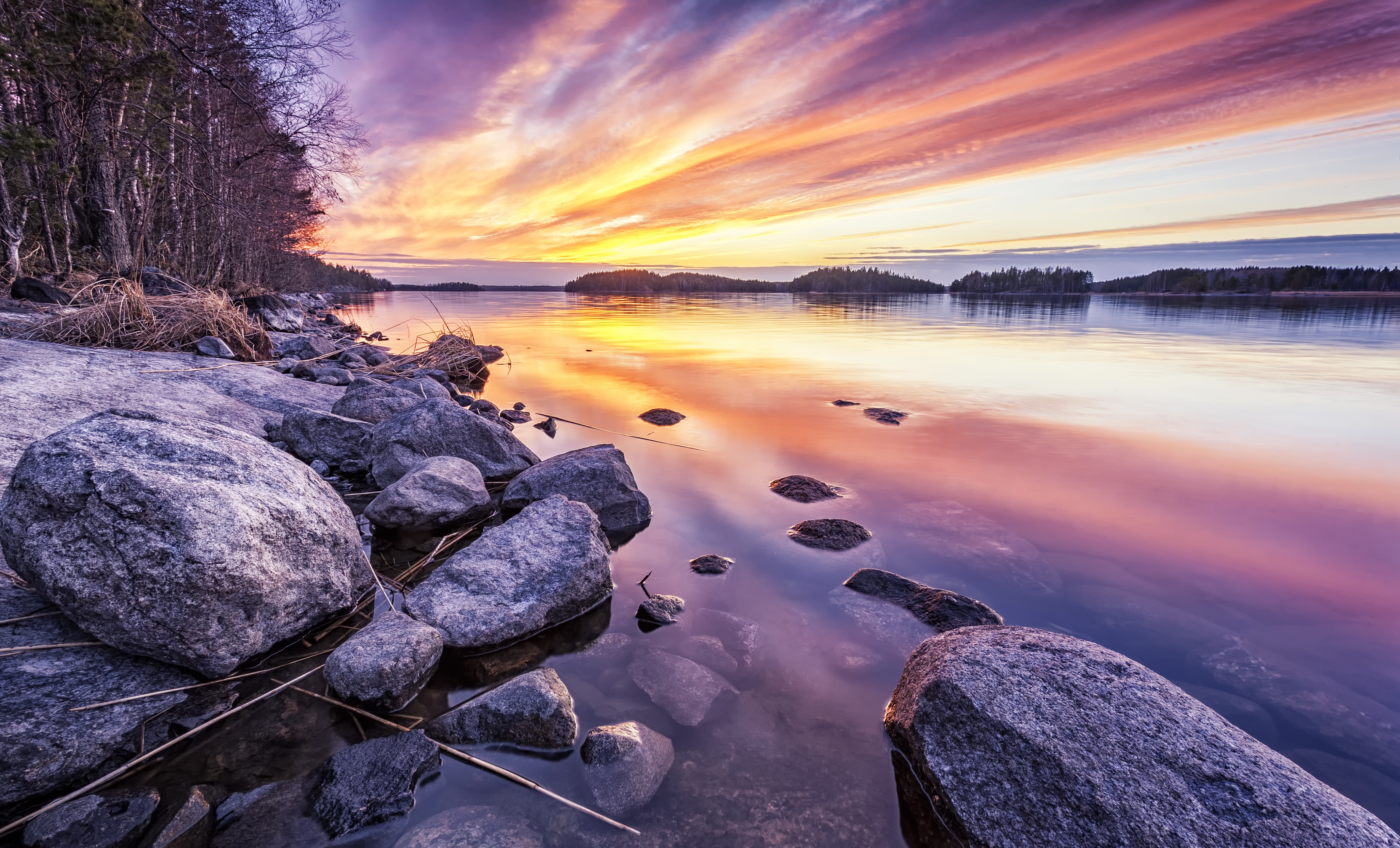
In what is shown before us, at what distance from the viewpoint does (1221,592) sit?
457 centimetres

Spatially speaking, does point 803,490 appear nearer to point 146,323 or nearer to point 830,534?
point 830,534

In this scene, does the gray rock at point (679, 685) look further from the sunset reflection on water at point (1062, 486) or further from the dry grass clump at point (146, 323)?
Answer: the dry grass clump at point (146, 323)

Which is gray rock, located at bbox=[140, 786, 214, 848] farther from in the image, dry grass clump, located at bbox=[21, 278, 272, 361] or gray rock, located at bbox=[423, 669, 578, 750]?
dry grass clump, located at bbox=[21, 278, 272, 361]

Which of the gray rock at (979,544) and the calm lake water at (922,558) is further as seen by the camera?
the gray rock at (979,544)

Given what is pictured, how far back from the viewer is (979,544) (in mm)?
5324

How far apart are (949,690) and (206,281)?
2809 centimetres

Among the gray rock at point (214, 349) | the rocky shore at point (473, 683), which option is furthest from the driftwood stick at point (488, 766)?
the gray rock at point (214, 349)

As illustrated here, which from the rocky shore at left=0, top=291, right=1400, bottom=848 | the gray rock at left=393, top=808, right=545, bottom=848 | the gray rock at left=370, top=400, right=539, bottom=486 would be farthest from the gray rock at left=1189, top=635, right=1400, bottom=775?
the gray rock at left=370, top=400, right=539, bottom=486

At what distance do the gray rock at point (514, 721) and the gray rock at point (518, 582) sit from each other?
0.68m

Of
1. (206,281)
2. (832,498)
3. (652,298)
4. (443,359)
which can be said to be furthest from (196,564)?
(652,298)

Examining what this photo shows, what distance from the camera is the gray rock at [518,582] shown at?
3.54m

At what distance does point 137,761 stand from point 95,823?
13.3 inches

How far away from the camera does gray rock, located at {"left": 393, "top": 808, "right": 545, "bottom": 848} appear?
7.48ft

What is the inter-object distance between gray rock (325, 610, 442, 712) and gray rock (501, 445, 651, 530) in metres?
2.29
